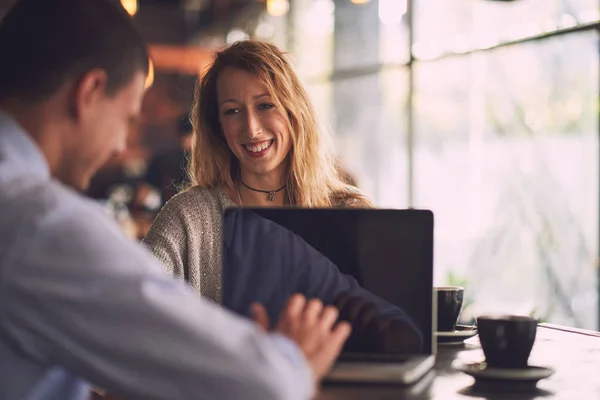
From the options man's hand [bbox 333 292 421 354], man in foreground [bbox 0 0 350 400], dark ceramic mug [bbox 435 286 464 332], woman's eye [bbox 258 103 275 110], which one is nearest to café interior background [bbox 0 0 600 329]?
woman's eye [bbox 258 103 275 110]

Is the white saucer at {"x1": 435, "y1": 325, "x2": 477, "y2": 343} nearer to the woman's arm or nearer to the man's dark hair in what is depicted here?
the woman's arm

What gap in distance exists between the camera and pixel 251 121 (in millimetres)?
2084

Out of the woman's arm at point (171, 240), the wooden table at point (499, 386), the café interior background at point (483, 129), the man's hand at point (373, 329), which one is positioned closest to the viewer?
the wooden table at point (499, 386)

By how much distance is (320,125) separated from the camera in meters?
2.32

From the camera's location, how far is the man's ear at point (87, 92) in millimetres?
967

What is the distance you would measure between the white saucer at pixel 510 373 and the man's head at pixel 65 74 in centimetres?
69

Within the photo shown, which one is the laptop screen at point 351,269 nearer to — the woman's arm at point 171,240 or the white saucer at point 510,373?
the white saucer at point 510,373

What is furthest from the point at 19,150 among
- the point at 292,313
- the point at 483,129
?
the point at 483,129

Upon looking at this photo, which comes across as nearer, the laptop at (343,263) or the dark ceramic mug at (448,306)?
the laptop at (343,263)

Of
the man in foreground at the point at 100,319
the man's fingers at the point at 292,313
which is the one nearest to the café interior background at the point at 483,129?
the man's fingers at the point at 292,313

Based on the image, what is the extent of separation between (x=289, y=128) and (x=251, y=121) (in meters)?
0.13

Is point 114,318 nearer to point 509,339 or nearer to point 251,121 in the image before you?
point 509,339

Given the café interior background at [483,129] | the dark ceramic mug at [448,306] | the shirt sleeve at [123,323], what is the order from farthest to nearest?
the café interior background at [483,129] < the dark ceramic mug at [448,306] < the shirt sleeve at [123,323]

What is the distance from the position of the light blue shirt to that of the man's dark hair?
0.19 m
